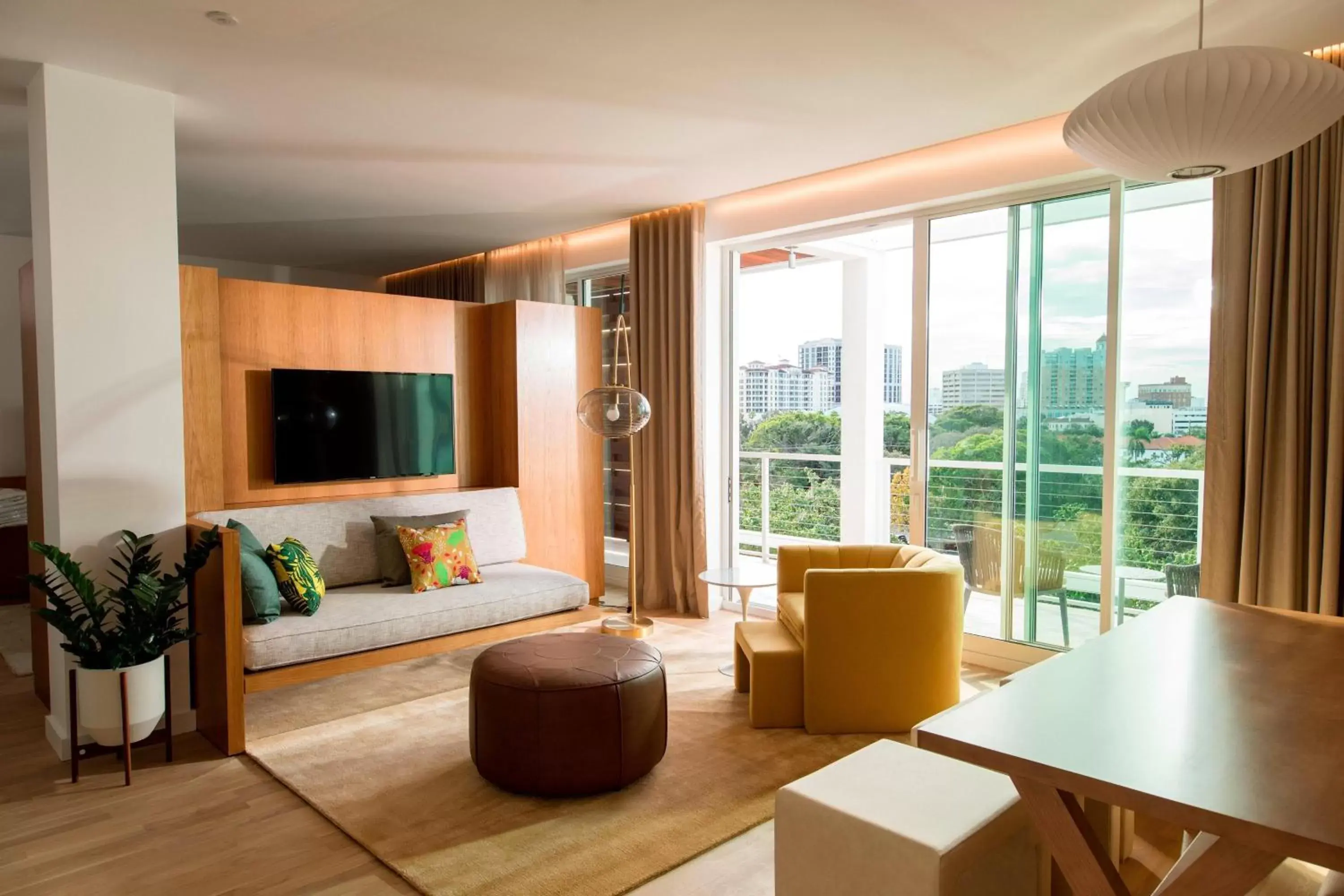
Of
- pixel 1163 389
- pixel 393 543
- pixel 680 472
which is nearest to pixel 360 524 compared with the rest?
pixel 393 543

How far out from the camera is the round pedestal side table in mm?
4320

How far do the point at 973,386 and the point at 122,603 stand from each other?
388 cm

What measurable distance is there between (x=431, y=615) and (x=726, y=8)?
2863 mm

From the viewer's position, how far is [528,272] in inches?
262

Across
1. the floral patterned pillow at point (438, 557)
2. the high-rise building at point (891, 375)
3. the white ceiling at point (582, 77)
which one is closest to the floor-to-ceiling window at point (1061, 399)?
the white ceiling at point (582, 77)

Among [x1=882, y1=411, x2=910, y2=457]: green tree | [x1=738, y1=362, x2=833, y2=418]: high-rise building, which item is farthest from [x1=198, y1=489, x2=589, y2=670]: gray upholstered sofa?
[x1=882, y1=411, x2=910, y2=457]: green tree

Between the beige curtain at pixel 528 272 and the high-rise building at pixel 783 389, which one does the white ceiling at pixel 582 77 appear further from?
the high-rise building at pixel 783 389

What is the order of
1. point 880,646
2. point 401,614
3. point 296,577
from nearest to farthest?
point 880,646 → point 296,577 → point 401,614

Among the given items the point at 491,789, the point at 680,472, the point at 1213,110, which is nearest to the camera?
the point at 1213,110

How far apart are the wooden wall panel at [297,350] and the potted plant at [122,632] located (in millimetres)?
1511

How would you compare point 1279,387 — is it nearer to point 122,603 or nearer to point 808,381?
point 808,381

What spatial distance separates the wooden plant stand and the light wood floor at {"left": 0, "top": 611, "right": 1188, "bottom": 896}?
55 millimetres

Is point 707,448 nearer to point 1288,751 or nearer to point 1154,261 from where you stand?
point 1154,261

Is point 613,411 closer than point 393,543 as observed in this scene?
No
